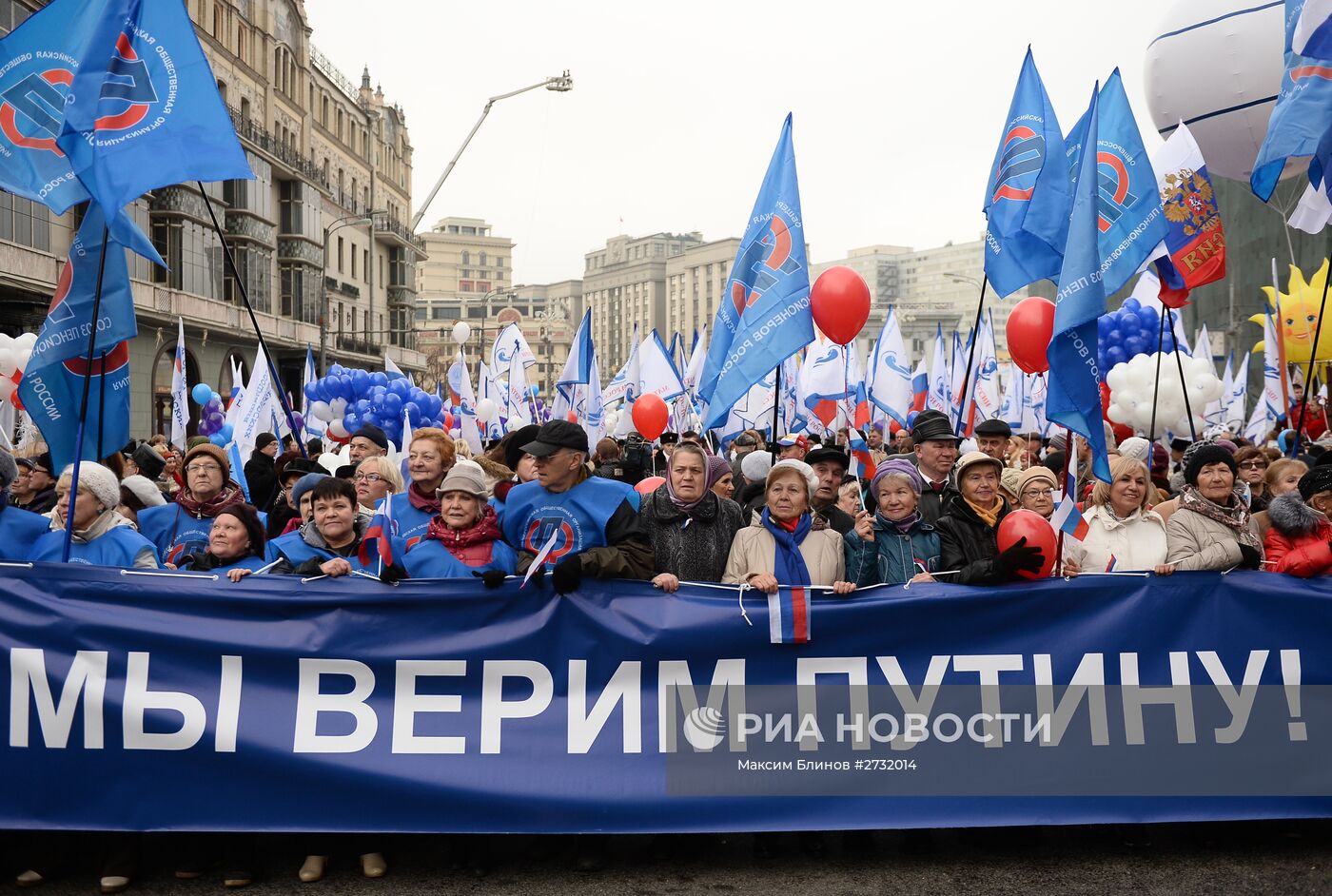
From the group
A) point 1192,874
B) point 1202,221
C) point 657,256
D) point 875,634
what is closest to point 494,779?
point 875,634

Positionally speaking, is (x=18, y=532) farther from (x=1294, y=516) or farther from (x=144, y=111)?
(x=1294, y=516)

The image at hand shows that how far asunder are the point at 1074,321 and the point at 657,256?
194 m

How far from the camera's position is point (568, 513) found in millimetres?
5129

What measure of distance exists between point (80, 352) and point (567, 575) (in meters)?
2.66

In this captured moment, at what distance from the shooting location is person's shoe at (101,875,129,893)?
455cm

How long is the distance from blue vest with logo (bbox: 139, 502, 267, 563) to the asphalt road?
152 cm

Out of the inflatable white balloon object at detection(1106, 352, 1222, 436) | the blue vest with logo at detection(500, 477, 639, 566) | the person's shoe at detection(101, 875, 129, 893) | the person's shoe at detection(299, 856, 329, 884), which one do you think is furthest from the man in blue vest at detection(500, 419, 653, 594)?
the inflatable white balloon object at detection(1106, 352, 1222, 436)

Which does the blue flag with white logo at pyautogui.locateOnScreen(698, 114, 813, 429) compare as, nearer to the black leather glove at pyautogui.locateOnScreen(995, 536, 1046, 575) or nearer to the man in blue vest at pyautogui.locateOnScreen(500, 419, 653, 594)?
the man in blue vest at pyautogui.locateOnScreen(500, 419, 653, 594)

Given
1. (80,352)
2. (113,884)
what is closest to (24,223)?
(80,352)

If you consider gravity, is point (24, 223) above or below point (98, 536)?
above

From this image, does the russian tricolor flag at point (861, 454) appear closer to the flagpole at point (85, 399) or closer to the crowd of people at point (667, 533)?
the crowd of people at point (667, 533)

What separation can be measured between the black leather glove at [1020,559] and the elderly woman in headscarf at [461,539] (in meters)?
2.08

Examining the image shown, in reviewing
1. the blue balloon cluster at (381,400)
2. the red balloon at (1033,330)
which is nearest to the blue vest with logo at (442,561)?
the red balloon at (1033,330)

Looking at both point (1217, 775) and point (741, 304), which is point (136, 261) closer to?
point (741, 304)
